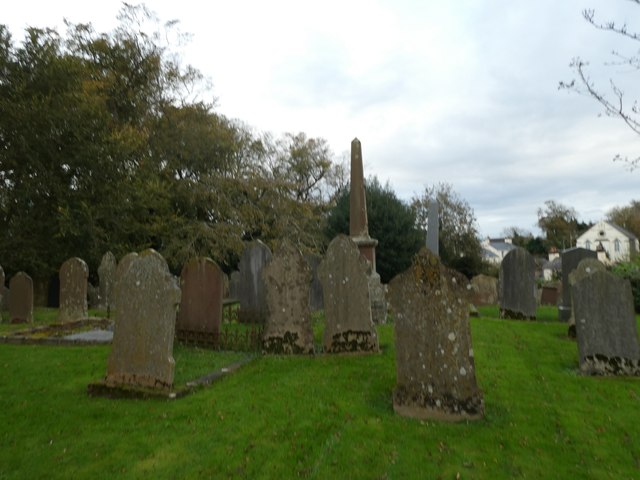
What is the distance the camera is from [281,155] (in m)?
40.0

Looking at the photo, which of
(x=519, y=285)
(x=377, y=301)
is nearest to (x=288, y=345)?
(x=377, y=301)

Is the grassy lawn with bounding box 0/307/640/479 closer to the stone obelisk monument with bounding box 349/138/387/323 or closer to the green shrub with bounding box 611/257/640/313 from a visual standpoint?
the stone obelisk monument with bounding box 349/138/387/323

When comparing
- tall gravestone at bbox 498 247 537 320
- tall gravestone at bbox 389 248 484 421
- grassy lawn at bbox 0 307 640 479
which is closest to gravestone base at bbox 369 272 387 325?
tall gravestone at bbox 498 247 537 320

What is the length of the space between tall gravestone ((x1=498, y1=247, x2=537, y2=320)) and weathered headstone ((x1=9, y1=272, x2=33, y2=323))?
A: 13.4 meters

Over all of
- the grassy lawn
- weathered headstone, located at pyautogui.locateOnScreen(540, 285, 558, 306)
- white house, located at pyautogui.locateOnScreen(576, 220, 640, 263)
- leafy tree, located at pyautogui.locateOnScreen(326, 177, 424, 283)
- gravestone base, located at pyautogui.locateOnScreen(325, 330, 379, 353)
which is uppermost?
white house, located at pyautogui.locateOnScreen(576, 220, 640, 263)

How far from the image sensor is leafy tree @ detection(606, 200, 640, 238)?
213 ft

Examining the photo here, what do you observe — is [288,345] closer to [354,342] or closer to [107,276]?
[354,342]

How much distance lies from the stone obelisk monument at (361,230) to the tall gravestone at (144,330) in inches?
274

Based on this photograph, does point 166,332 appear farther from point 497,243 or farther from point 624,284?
point 497,243

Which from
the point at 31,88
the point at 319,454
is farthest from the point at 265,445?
the point at 31,88

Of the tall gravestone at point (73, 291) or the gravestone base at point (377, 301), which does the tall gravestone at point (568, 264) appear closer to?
the gravestone base at point (377, 301)

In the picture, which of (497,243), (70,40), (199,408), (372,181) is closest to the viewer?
(199,408)

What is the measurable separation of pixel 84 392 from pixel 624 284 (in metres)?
7.81

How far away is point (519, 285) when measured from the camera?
14.1 meters
